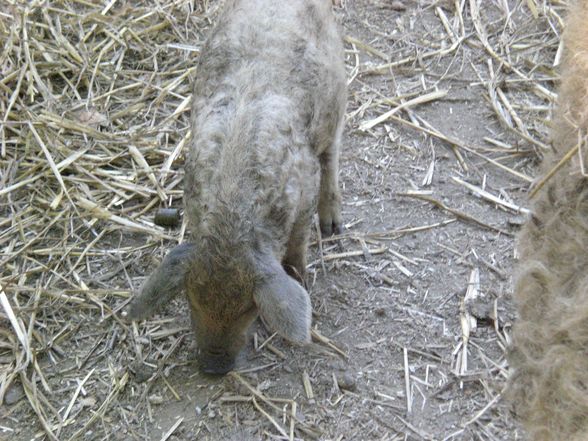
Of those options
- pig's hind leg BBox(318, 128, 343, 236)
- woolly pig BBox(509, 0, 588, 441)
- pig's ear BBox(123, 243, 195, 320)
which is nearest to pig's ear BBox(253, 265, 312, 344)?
pig's ear BBox(123, 243, 195, 320)

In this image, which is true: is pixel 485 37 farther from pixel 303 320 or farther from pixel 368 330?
pixel 303 320

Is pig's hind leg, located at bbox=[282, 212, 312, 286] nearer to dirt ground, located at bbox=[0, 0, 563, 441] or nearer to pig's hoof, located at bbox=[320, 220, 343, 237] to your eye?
dirt ground, located at bbox=[0, 0, 563, 441]

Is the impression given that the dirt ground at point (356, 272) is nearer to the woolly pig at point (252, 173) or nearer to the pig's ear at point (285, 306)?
the woolly pig at point (252, 173)

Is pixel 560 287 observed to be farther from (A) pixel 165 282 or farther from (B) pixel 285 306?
(A) pixel 165 282

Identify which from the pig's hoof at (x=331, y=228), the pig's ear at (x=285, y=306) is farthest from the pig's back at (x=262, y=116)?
the pig's hoof at (x=331, y=228)

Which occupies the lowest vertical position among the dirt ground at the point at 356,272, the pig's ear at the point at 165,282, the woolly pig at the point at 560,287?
the dirt ground at the point at 356,272

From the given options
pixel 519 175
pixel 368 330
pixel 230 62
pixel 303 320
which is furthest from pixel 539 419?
pixel 519 175

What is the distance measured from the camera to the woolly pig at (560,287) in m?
2.87

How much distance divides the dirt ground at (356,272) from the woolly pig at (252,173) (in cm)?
41

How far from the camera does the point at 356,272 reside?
5.57m

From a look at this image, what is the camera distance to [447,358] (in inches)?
198

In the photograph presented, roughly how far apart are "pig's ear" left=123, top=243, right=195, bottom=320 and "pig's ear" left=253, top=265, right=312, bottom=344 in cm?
41

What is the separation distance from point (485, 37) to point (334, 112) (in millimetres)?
2353

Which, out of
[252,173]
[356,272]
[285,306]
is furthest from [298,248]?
[285,306]
